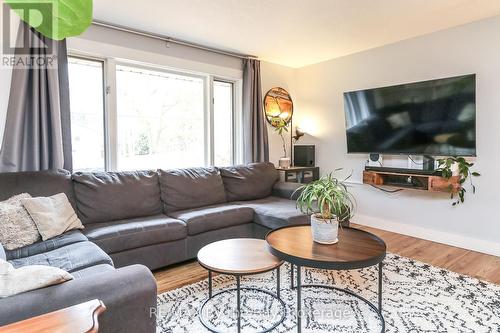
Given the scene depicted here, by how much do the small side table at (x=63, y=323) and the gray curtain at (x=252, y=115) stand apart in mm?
3289

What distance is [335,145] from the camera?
423 cm

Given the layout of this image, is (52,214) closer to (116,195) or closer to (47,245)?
(47,245)

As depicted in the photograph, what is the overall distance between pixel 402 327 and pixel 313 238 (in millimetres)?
717

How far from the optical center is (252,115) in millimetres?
4027

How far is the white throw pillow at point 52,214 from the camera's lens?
80.9 inches

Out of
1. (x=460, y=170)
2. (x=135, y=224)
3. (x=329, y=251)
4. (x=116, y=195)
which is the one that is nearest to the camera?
(x=329, y=251)

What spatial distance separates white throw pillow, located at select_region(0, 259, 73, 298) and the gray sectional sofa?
27 millimetres

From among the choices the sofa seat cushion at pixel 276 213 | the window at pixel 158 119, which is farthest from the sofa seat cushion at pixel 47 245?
the sofa seat cushion at pixel 276 213

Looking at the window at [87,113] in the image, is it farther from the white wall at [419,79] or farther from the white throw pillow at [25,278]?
the white wall at [419,79]

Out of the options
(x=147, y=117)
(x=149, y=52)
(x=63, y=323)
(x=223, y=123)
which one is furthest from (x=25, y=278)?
(x=223, y=123)

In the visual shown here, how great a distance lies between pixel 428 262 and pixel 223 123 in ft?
9.51

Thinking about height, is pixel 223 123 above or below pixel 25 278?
Answer: above

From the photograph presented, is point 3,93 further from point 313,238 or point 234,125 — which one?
point 313,238

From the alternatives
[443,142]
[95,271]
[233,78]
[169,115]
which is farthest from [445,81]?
[95,271]
